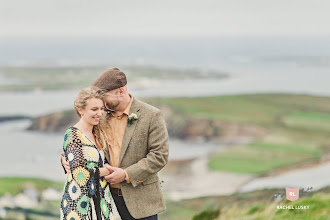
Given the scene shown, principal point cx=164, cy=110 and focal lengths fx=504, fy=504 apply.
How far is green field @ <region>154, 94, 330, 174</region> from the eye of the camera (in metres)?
15.8

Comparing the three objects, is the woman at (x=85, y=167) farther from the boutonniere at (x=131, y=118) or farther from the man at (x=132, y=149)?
the boutonniere at (x=131, y=118)

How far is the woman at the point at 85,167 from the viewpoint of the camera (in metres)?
2.78

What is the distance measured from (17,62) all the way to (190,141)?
1817 cm

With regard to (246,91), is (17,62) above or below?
above

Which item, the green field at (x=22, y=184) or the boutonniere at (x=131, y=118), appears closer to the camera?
the boutonniere at (x=131, y=118)

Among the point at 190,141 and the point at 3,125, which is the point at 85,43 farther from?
the point at 190,141

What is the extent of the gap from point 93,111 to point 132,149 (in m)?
0.36

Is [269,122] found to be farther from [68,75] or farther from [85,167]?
[85,167]

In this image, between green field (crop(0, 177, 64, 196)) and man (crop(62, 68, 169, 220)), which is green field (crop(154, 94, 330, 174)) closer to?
green field (crop(0, 177, 64, 196))

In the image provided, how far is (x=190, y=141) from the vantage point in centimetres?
1703

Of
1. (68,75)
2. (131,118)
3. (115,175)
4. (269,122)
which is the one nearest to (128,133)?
(131,118)

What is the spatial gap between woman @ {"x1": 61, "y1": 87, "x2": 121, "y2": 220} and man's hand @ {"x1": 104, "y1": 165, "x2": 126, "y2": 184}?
2 centimetres

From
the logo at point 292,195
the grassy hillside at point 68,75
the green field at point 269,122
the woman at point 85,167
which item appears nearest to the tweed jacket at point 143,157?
the woman at point 85,167

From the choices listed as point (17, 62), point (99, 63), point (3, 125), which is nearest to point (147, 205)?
point (3, 125)
